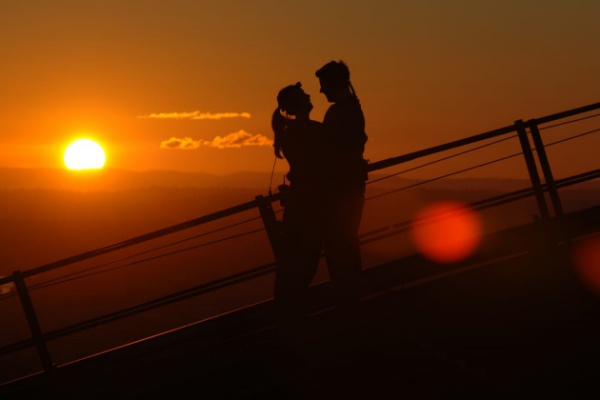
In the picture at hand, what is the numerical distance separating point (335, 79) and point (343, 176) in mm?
668

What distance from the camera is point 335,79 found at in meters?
6.39

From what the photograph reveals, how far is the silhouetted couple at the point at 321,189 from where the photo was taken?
21.1ft

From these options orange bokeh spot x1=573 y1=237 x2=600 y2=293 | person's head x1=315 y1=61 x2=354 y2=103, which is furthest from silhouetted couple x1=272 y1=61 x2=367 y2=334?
orange bokeh spot x1=573 y1=237 x2=600 y2=293

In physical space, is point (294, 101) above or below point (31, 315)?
below

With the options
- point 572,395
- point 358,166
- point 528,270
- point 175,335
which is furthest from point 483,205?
point 572,395

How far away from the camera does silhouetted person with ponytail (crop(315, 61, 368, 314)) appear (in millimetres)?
6395

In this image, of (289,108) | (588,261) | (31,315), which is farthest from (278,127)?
(31,315)

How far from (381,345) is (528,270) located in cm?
182

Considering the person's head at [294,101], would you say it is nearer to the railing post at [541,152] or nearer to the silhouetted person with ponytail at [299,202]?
the silhouetted person with ponytail at [299,202]

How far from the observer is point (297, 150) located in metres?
6.56

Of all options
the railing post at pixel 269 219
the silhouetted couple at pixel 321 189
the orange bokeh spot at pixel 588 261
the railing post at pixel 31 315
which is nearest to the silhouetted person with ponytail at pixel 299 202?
the silhouetted couple at pixel 321 189

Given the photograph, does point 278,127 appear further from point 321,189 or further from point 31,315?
point 31,315

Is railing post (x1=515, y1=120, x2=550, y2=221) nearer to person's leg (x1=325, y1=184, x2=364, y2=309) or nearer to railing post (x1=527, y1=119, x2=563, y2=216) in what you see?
railing post (x1=527, y1=119, x2=563, y2=216)

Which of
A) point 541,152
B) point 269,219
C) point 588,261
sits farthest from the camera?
point 541,152
